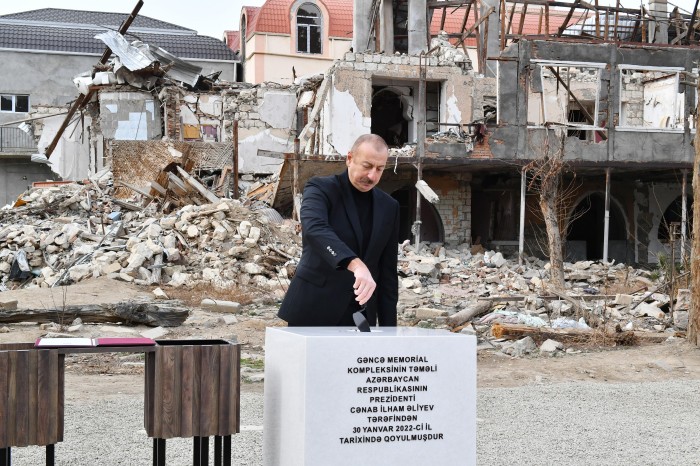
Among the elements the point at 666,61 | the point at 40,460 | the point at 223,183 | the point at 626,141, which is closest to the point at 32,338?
the point at 40,460

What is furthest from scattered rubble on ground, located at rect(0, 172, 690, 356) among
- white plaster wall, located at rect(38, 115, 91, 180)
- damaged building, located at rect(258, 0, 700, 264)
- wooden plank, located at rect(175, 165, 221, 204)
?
white plaster wall, located at rect(38, 115, 91, 180)

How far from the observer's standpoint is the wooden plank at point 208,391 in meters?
4.20

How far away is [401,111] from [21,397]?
2701 centimetres

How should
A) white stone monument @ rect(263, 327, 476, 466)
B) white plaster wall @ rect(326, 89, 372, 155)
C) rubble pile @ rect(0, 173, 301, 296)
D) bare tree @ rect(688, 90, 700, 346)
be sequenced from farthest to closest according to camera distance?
white plaster wall @ rect(326, 89, 372, 155), rubble pile @ rect(0, 173, 301, 296), bare tree @ rect(688, 90, 700, 346), white stone monument @ rect(263, 327, 476, 466)

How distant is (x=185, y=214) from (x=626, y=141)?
44.0ft

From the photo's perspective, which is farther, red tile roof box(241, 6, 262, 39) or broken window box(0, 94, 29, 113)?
red tile roof box(241, 6, 262, 39)

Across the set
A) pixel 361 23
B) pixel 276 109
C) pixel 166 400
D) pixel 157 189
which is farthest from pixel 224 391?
pixel 361 23

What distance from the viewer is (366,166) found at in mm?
4418

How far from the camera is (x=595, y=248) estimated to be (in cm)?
3341

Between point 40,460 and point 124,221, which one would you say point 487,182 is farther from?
point 40,460

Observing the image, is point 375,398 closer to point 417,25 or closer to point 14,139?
point 417,25

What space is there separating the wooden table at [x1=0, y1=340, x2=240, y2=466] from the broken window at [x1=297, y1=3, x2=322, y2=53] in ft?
135

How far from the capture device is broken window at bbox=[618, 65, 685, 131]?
28.4 meters

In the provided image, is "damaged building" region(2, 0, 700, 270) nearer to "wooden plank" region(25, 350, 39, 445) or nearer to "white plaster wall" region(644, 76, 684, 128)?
"white plaster wall" region(644, 76, 684, 128)
